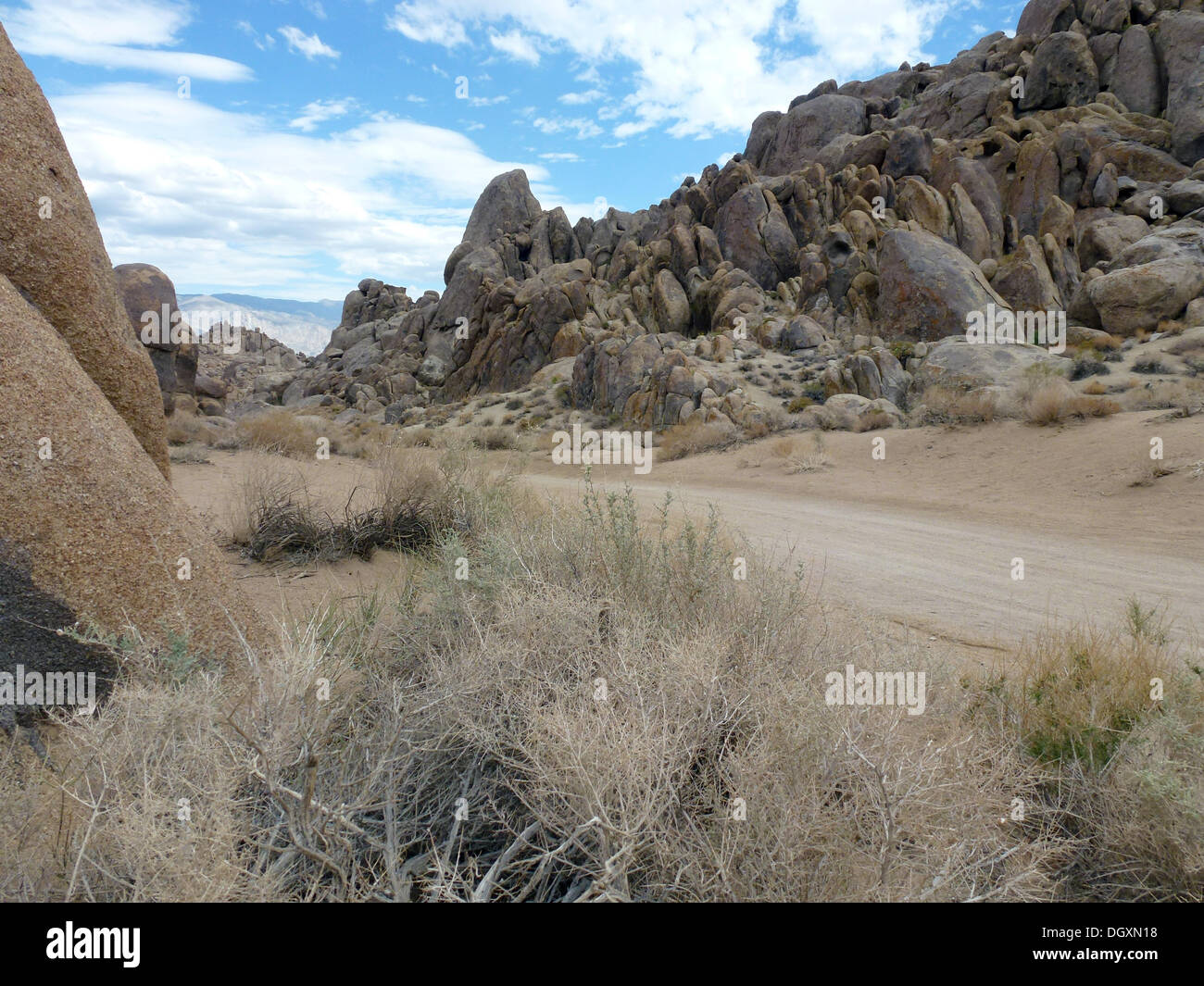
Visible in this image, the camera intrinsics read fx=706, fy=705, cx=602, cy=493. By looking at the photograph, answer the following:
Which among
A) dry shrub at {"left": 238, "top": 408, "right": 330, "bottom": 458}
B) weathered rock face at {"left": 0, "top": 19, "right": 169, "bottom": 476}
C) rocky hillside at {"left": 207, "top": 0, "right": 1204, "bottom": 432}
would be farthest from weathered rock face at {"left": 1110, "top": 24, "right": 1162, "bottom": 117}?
weathered rock face at {"left": 0, "top": 19, "right": 169, "bottom": 476}

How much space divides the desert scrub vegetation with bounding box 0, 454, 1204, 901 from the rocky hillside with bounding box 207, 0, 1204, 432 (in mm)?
18521

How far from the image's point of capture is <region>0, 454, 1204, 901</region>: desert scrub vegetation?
6.37ft

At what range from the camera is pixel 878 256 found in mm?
34719

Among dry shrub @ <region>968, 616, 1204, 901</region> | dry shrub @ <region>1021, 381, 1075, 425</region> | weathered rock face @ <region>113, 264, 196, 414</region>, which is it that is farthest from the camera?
weathered rock face @ <region>113, 264, 196, 414</region>

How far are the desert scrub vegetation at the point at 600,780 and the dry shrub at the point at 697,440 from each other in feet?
59.4

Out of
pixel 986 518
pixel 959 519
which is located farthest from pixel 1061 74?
pixel 959 519

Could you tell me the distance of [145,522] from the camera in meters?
3.23

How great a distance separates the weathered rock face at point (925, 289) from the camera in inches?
1166

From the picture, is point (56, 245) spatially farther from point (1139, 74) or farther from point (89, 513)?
point (1139, 74)

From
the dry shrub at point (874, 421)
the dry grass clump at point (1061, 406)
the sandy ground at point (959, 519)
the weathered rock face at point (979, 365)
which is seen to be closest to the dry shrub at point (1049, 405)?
the dry grass clump at point (1061, 406)

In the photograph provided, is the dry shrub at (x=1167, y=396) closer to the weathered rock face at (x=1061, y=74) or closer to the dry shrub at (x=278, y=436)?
the dry shrub at (x=278, y=436)

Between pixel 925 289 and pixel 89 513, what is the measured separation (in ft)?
109

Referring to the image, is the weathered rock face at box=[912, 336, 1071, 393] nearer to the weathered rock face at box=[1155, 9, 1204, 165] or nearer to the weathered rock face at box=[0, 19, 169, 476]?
the weathered rock face at box=[0, 19, 169, 476]
